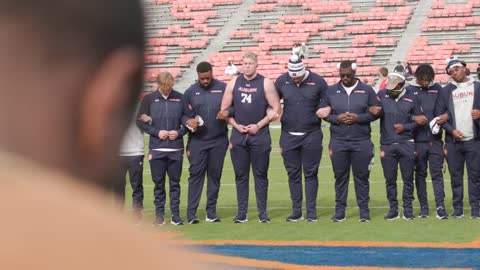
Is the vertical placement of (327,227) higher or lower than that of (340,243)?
lower

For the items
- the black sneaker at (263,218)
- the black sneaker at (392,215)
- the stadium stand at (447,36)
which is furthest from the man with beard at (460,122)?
the stadium stand at (447,36)

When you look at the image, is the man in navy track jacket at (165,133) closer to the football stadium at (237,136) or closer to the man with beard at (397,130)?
the football stadium at (237,136)

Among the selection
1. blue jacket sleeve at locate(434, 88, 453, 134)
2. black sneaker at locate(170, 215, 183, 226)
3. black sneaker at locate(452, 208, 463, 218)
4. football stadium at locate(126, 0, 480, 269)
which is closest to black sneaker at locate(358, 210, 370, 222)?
black sneaker at locate(452, 208, 463, 218)

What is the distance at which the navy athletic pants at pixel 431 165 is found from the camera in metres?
11.3

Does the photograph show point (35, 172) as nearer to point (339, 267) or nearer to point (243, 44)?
point (339, 267)

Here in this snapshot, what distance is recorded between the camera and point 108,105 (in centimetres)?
86

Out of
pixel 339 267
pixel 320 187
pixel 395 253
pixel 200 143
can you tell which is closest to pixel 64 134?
pixel 339 267

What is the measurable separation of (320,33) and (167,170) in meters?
26.2

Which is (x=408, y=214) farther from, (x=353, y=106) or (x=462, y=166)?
(x=353, y=106)

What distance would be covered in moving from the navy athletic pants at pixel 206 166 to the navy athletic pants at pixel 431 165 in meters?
2.23

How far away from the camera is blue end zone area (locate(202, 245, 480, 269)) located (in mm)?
8766

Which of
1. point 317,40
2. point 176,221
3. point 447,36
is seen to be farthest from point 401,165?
point 317,40

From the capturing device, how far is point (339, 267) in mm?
8609

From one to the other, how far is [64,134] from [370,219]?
11.0 m
